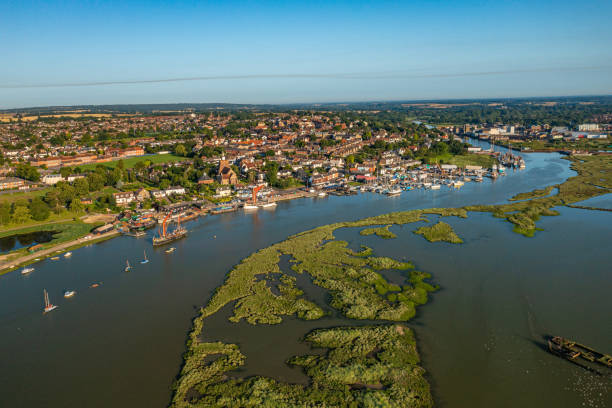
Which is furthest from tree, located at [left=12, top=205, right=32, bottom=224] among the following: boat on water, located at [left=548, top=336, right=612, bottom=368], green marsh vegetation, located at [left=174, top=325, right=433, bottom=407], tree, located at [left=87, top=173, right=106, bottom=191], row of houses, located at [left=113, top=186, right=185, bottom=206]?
boat on water, located at [left=548, top=336, right=612, bottom=368]

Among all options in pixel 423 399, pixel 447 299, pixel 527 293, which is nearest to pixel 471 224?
pixel 527 293

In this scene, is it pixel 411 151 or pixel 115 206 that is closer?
pixel 115 206

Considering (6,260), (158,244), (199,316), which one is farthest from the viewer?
(158,244)

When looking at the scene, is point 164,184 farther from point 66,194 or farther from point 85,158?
point 85,158

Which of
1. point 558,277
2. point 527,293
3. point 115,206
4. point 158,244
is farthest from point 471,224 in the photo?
point 115,206

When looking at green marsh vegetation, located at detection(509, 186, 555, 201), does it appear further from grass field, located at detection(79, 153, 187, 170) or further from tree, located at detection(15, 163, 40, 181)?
tree, located at detection(15, 163, 40, 181)

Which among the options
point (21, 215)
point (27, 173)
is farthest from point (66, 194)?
point (27, 173)

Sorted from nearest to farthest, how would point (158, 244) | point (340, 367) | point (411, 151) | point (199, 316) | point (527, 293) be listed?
point (340, 367) < point (199, 316) < point (527, 293) < point (158, 244) < point (411, 151)

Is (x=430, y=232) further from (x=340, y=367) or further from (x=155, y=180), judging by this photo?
(x=155, y=180)
